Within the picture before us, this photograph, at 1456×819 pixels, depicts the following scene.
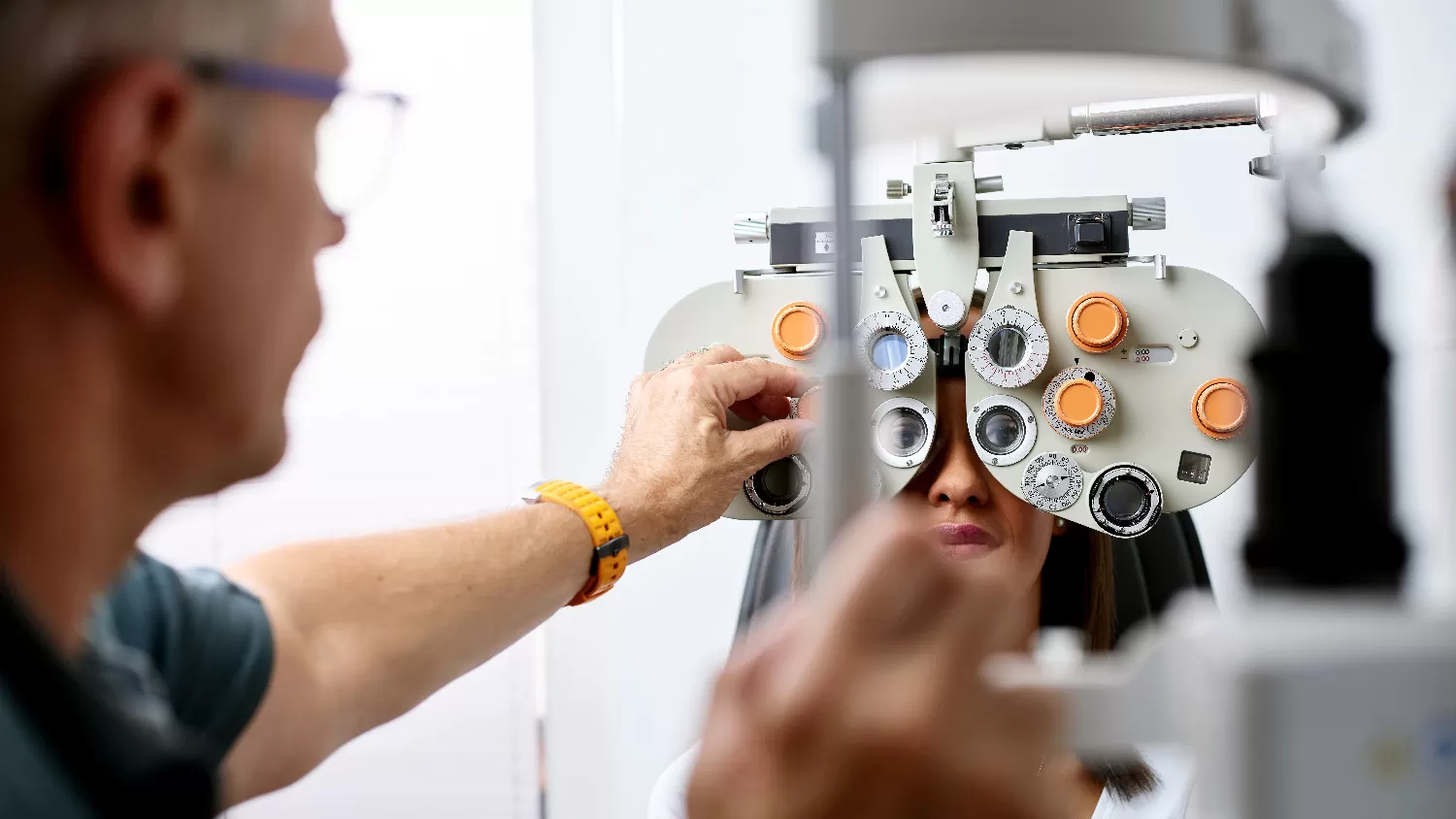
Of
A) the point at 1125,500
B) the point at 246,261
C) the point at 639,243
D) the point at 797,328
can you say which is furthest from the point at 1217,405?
the point at 639,243

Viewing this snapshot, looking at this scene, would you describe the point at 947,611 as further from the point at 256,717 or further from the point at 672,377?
the point at 672,377

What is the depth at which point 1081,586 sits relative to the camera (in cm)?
140

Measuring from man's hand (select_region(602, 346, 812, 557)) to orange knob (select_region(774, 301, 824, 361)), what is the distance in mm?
21

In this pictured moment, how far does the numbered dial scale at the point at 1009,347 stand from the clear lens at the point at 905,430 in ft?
0.26

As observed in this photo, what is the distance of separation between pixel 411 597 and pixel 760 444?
369mm

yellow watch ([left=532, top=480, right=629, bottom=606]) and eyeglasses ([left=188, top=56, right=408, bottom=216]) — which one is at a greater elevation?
eyeglasses ([left=188, top=56, right=408, bottom=216])

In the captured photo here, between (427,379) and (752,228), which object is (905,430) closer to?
(752,228)

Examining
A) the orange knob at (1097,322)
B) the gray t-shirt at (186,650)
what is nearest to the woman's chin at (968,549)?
the orange knob at (1097,322)

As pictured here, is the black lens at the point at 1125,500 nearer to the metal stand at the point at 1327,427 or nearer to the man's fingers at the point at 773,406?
the man's fingers at the point at 773,406

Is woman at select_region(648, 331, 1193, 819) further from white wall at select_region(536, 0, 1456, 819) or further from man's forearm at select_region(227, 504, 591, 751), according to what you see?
white wall at select_region(536, 0, 1456, 819)

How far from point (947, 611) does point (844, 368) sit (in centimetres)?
8

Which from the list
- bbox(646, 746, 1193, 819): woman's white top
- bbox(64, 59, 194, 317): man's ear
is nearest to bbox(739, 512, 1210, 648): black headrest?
bbox(646, 746, 1193, 819): woman's white top

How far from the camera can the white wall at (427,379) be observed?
2012 mm

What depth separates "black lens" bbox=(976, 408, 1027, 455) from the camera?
102cm
